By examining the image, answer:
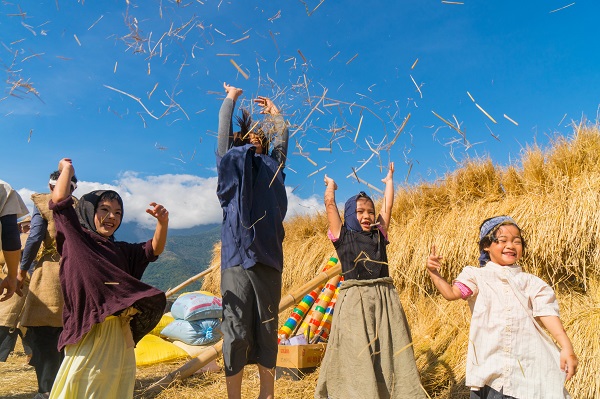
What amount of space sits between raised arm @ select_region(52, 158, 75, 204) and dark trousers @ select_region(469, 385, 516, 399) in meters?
A: 2.53

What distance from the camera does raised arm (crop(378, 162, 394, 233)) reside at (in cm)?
324

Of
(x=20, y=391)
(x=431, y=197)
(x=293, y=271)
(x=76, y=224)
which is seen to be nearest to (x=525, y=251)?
(x=431, y=197)

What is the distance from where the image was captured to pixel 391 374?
2.82m

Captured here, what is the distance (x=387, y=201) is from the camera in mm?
3324

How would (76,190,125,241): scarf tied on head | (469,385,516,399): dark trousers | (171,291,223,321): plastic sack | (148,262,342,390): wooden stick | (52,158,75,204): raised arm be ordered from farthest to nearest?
(171,291,223,321): plastic sack < (148,262,342,390): wooden stick < (76,190,125,241): scarf tied on head < (52,158,75,204): raised arm < (469,385,516,399): dark trousers

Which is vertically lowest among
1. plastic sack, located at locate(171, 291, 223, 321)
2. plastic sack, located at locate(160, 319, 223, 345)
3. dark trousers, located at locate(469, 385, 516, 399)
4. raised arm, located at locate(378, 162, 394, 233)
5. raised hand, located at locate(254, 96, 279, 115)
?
plastic sack, located at locate(160, 319, 223, 345)

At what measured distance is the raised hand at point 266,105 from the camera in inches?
119

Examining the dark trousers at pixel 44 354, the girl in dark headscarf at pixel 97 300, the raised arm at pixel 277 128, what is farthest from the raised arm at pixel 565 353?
the dark trousers at pixel 44 354

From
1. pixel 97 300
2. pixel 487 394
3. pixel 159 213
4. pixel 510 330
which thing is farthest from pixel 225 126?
pixel 487 394

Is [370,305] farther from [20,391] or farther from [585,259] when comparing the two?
[20,391]

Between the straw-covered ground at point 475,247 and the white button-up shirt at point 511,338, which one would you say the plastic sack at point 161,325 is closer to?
the straw-covered ground at point 475,247

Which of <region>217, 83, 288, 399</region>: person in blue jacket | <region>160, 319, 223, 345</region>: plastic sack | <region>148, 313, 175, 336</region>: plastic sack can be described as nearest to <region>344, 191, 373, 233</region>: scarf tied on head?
<region>217, 83, 288, 399</region>: person in blue jacket

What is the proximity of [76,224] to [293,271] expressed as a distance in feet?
15.1

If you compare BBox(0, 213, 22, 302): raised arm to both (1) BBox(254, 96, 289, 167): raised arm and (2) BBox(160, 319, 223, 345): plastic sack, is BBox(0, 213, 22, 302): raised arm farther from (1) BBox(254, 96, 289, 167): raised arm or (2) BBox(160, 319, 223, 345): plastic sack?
(2) BBox(160, 319, 223, 345): plastic sack
